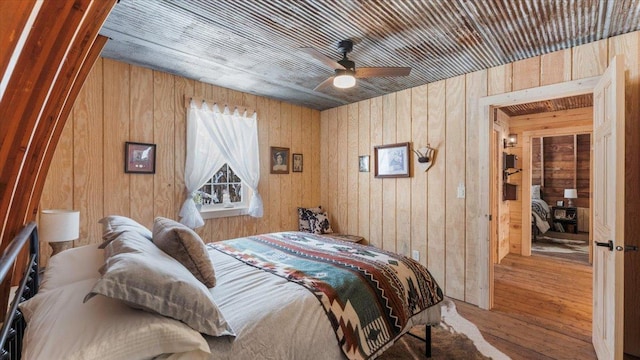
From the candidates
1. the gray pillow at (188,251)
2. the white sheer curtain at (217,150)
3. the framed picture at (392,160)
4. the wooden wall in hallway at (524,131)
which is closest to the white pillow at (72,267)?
the gray pillow at (188,251)

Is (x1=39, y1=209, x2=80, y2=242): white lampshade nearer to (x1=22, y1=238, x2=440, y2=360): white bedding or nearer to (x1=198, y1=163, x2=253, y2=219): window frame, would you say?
(x1=22, y1=238, x2=440, y2=360): white bedding

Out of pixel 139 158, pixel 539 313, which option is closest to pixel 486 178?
pixel 539 313

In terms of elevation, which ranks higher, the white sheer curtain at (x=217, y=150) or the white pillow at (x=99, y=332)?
the white sheer curtain at (x=217, y=150)

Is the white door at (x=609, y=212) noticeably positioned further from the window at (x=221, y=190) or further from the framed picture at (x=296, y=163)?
the window at (x=221, y=190)

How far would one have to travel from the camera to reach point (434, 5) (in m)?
1.98

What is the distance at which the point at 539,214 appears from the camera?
646 cm

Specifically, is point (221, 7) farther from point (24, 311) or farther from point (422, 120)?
point (422, 120)

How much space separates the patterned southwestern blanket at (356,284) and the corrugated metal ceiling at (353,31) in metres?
1.73

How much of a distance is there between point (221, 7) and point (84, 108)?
1786mm

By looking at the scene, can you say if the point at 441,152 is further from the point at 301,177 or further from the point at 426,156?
the point at 301,177

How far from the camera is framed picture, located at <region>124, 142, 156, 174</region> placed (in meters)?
3.01

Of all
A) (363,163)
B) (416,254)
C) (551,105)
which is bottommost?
(416,254)

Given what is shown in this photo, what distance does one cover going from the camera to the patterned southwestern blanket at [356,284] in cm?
158

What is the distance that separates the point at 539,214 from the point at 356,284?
660cm
